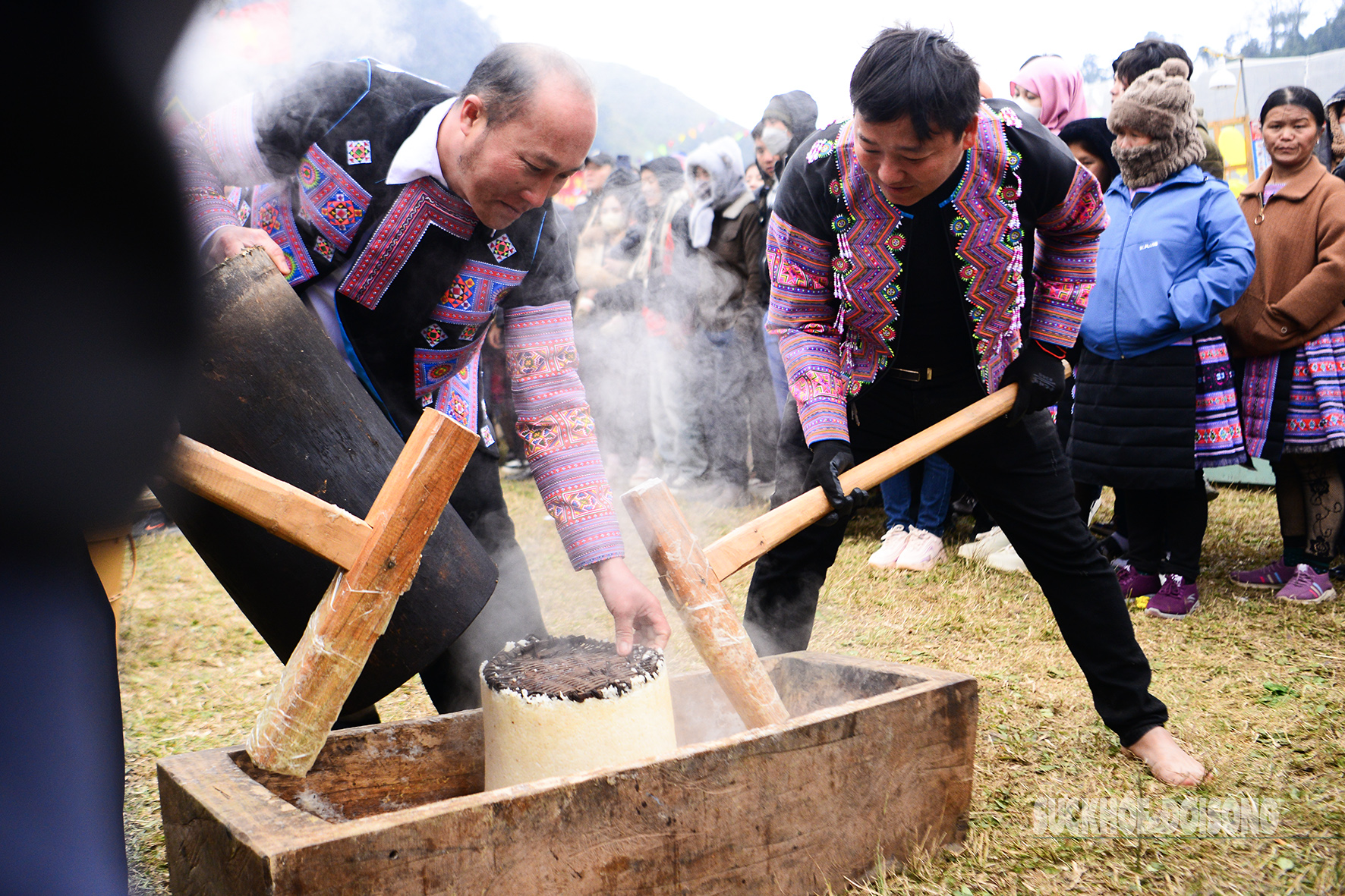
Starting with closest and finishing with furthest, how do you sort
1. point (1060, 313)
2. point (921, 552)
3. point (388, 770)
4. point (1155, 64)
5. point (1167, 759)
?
point (388, 770) → point (1167, 759) → point (1060, 313) → point (1155, 64) → point (921, 552)

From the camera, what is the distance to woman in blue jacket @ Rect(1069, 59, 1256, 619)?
4.20 metres

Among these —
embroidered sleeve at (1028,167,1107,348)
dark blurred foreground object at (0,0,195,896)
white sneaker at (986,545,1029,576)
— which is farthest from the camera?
white sneaker at (986,545,1029,576)

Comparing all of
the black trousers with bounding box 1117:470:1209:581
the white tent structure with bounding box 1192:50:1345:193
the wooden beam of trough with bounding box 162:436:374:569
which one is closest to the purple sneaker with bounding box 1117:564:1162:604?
the black trousers with bounding box 1117:470:1209:581

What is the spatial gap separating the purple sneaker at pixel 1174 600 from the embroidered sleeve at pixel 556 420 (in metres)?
3.15

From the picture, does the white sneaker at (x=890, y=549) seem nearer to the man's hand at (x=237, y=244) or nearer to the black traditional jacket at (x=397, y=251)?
the black traditional jacket at (x=397, y=251)

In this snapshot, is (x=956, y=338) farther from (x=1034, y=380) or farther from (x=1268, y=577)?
(x=1268, y=577)

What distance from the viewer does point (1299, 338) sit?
174 inches

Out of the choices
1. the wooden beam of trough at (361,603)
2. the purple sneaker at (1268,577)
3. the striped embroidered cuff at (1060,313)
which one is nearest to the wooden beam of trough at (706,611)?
the wooden beam of trough at (361,603)

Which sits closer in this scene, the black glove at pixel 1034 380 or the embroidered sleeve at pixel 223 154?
the embroidered sleeve at pixel 223 154

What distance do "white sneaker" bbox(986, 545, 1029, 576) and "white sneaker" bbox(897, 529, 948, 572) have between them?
0.29 m

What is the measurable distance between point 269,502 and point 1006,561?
434cm

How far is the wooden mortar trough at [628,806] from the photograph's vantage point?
1516 millimetres

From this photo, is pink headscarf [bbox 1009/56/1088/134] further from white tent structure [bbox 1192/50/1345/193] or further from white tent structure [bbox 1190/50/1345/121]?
white tent structure [bbox 1190/50/1345/121]

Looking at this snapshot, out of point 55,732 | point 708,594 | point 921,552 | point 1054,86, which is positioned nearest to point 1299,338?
point 1054,86
